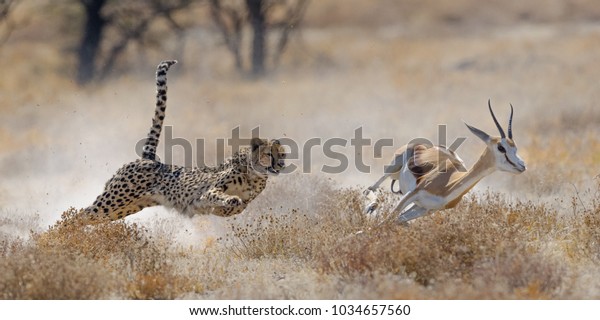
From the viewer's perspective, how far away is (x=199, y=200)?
10312 mm

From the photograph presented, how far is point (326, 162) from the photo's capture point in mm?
16672

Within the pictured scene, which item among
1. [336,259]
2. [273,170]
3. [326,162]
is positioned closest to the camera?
[336,259]

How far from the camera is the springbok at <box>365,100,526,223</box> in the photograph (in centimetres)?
916

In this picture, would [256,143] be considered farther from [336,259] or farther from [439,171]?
[336,259]

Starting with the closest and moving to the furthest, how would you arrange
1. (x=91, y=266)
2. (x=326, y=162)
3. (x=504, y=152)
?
1. (x=91, y=266)
2. (x=504, y=152)
3. (x=326, y=162)

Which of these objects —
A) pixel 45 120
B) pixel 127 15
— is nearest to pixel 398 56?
pixel 127 15

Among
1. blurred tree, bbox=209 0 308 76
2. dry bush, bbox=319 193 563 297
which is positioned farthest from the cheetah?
blurred tree, bbox=209 0 308 76

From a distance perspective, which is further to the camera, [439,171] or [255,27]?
[255,27]

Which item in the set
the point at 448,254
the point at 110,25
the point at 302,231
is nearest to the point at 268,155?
the point at 302,231

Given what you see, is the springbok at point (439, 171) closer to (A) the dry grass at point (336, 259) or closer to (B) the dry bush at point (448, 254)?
(A) the dry grass at point (336, 259)

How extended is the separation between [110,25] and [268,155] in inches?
939

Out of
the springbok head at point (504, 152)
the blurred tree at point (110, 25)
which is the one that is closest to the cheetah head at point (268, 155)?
the springbok head at point (504, 152)

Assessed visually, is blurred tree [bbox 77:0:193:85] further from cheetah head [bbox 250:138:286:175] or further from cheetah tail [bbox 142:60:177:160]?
cheetah head [bbox 250:138:286:175]
